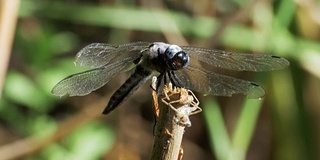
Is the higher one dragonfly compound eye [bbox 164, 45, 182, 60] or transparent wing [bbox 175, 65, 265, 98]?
dragonfly compound eye [bbox 164, 45, 182, 60]

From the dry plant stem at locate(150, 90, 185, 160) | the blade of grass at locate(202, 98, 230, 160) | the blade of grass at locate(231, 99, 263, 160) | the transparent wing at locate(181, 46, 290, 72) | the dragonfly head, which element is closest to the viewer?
the dry plant stem at locate(150, 90, 185, 160)

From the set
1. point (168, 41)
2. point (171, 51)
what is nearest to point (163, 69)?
point (171, 51)

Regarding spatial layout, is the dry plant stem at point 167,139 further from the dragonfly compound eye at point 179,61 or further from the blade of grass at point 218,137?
the blade of grass at point 218,137

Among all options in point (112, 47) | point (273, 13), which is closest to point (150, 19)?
point (273, 13)

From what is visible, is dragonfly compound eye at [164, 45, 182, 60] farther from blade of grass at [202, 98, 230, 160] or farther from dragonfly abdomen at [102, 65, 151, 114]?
blade of grass at [202, 98, 230, 160]

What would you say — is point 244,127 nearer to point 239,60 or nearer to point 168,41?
point 239,60

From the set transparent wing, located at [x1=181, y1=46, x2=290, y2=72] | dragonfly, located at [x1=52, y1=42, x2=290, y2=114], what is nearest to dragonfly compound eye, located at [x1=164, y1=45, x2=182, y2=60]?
dragonfly, located at [x1=52, y1=42, x2=290, y2=114]

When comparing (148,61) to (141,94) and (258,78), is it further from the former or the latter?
(141,94)

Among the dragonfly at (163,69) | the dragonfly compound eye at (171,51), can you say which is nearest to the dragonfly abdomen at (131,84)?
the dragonfly at (163,69)
